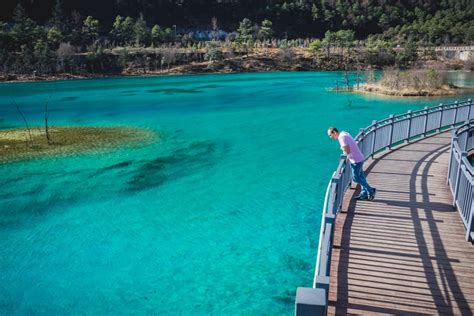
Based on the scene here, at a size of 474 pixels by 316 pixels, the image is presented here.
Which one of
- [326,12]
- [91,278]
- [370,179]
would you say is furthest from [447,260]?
[326,12]

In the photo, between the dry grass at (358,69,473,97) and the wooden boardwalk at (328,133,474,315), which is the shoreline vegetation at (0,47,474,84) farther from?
the wooden boardwalk at (328,133,474,315)

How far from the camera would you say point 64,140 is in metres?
27.4

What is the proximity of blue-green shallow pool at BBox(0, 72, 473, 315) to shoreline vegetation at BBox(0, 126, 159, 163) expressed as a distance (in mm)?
1595

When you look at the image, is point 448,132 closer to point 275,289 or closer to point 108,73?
point 275,289

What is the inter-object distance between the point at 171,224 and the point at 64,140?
55.0ft

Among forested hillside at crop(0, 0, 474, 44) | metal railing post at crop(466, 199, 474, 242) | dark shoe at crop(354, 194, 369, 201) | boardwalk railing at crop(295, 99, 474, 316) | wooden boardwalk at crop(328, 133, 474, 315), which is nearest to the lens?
boardwalk railing at crop(295, 99, 474, 316)

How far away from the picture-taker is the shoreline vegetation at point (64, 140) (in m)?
24.3

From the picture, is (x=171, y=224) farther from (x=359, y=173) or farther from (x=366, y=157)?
(x=366, y=157)

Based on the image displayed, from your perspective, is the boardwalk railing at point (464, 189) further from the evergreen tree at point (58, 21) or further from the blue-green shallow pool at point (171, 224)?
the evergreen tree at point (58, 21)

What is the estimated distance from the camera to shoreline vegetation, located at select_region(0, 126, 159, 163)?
24.3 metres

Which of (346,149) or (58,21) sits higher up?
(58,21)

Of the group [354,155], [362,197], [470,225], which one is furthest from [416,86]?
[470,225]

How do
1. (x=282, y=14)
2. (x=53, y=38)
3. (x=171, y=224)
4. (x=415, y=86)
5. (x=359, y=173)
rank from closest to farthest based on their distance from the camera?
(x=359, y=173), (x=171, y=224), (x=415, y=86), (x=53, y=38), (x=282, y=14)

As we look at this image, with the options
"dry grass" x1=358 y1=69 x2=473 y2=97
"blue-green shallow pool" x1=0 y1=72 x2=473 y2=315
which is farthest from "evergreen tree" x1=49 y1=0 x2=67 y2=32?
"blue-green shallow pool" x1=0 y1=72 x2=473 y2=315
